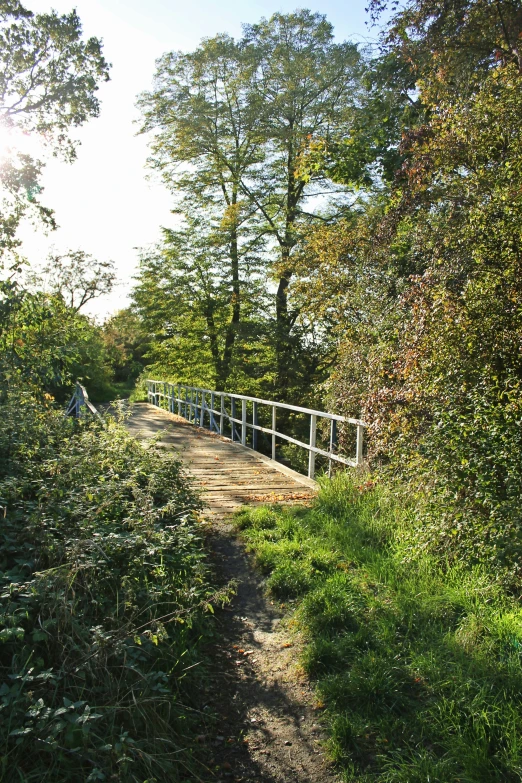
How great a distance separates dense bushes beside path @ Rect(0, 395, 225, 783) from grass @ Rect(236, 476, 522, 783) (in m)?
0.77

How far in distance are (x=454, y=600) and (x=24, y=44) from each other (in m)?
21.4

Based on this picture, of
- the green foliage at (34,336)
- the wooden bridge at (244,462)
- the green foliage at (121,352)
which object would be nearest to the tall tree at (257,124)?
the wooden bridge at (244,462)

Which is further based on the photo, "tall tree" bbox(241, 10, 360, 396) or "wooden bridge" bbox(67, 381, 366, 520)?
"tall tree" bbox(241, 10, 360, 396)

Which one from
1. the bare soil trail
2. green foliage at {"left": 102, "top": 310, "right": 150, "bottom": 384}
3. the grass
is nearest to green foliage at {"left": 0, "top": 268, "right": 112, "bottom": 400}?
the bare soil trail

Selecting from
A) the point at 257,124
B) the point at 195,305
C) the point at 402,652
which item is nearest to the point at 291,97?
the point at 257,124

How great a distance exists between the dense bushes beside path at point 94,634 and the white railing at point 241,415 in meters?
2.81

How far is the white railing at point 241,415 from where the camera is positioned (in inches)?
308

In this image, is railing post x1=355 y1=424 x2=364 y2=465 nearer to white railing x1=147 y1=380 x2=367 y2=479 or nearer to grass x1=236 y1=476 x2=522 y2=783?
Result: white railing x1=147 y1=380 x2=367 y2=479

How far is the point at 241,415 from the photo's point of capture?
20.1 meters

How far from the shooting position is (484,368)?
4.57m

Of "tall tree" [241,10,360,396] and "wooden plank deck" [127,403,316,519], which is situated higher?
"tall tree" [241,10,360,396]

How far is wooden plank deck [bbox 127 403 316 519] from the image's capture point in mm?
7707

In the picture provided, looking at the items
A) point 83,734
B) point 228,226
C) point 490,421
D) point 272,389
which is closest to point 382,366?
point 490,421

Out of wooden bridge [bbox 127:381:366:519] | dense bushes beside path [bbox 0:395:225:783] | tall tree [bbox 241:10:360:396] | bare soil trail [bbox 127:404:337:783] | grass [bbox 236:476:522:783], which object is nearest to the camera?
dense bushes beside path [bbox 0:395:225:783]
